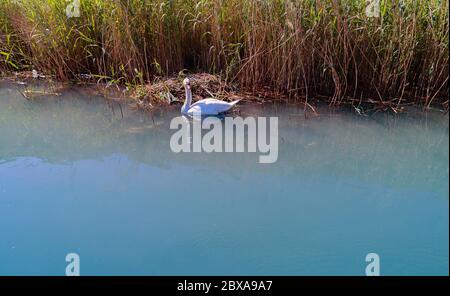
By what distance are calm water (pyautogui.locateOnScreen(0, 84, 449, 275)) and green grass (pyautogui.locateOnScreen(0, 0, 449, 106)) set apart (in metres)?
0.38

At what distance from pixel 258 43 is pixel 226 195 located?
5.55 feet

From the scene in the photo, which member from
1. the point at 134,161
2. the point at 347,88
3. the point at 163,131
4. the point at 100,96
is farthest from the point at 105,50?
the point at 347,88

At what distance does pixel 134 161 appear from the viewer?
3.35 m

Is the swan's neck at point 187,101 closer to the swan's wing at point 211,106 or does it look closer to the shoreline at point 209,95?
the swan's wing at point 211,106

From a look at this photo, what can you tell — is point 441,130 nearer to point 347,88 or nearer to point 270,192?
point 347,88

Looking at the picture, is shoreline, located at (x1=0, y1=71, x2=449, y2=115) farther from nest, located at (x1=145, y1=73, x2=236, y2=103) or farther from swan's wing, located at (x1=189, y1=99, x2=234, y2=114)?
swan's wing, located at (x1=189, y1=99, x2=234, y2=114)

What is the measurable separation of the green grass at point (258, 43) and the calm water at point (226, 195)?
1.24 feet

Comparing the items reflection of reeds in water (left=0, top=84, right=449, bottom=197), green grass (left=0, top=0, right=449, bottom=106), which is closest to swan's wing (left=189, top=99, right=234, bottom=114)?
reflection of reeds in water (left=0, top=84, right=449, bottom=197)

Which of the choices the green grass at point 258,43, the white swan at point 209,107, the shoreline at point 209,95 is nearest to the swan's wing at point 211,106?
the white swan at point 209,107

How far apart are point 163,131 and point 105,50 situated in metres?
1.24

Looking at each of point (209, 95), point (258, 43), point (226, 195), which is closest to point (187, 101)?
point (209, 95)

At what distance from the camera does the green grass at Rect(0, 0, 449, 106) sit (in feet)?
12.7

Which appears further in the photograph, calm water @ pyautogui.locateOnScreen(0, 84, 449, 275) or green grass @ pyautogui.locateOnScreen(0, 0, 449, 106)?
green grass @ pyautogui.locateOnScreen(0, 0, 449, 106)

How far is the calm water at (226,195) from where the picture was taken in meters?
2.41
